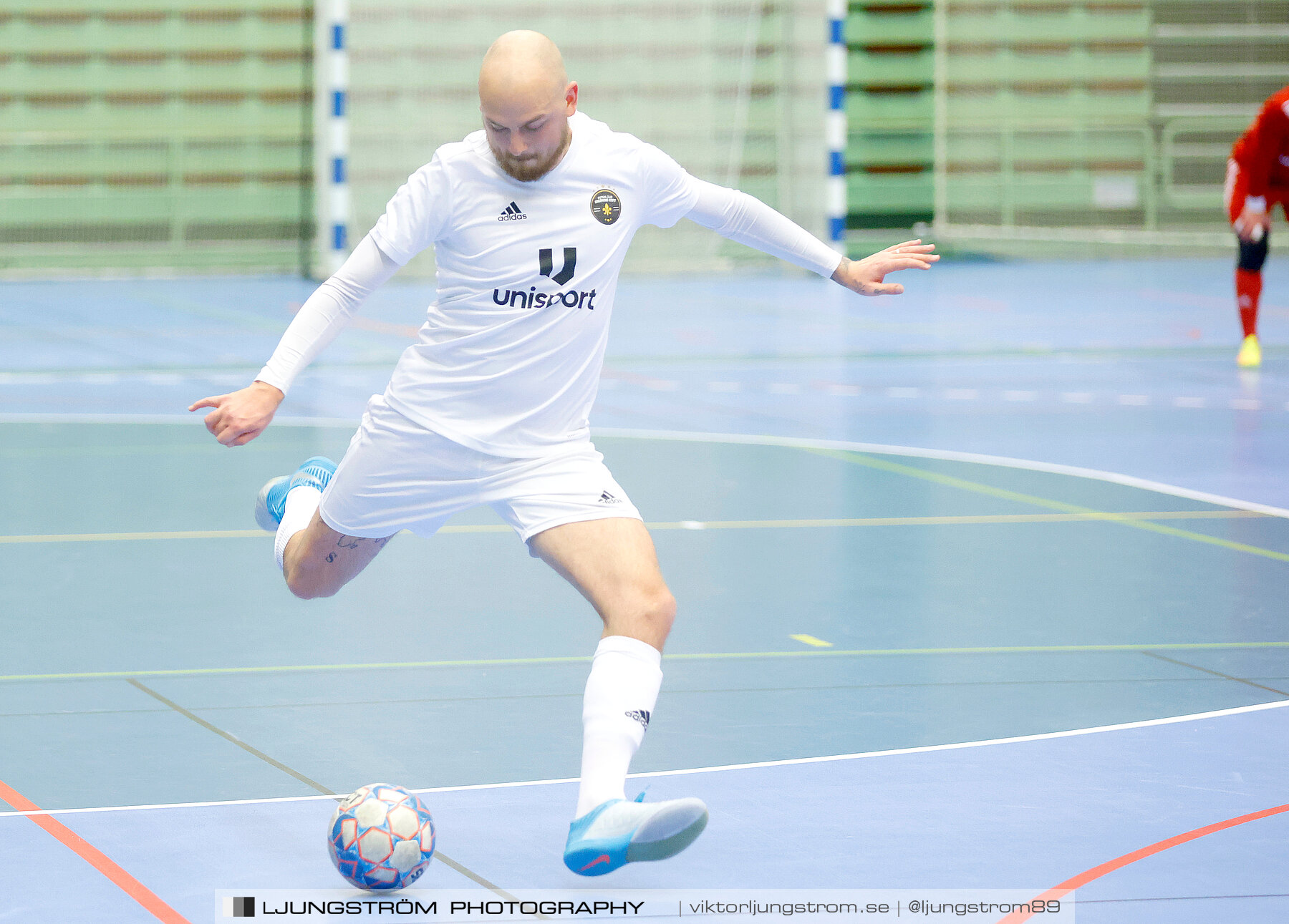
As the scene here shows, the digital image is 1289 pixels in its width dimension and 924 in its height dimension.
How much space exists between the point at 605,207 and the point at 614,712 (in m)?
1.16

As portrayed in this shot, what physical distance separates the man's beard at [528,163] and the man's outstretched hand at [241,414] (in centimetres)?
72

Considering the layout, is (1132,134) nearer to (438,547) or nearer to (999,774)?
(438,547)

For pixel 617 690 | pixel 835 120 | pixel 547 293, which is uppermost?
pixel 835 120

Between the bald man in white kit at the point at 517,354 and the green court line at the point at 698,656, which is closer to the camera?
the bald man in white kit at the point at 517,354

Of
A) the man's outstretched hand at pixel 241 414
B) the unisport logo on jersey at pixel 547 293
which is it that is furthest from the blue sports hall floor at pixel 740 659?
the unisport logo on jersey at pixel 547 293

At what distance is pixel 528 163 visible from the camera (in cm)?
408

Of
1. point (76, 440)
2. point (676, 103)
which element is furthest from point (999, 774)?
point (676, 103)

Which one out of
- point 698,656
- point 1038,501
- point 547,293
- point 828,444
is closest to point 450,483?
point 547,293

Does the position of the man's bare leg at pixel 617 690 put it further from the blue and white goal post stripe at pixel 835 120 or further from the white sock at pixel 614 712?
the blue and white goal post stripe at pixel 835 120

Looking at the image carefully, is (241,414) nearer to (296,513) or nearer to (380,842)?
(380,842)

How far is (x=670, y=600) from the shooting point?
13.3ft

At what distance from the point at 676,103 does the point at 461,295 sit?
53.7ft

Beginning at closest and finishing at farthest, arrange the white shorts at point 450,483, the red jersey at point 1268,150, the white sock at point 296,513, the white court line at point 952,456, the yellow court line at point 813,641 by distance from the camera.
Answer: the white shorts at point 450,483, the white sock at point 296,513, the yellow court line at point 813,641, the white court line at point 952,456, the red jersey at point 1268,150

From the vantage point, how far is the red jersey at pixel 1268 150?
1264 centimetres
